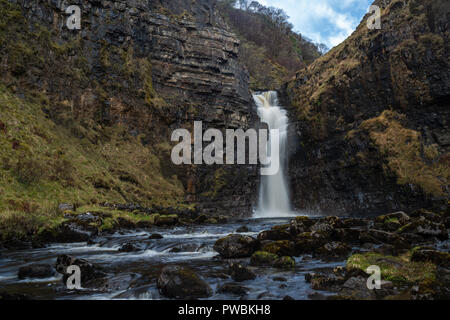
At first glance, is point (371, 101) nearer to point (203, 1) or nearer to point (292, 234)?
point (292, 234)

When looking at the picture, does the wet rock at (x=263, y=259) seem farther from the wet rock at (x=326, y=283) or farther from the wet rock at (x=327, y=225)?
the wet rock at (x=327, y=225)

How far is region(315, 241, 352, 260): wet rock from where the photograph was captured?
361 inches

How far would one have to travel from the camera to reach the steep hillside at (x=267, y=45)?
62688 millimetres

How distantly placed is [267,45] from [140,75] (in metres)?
50.0

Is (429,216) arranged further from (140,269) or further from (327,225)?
(140,269)

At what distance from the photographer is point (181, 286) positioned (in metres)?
6.16

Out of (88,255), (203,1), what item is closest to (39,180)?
(88,255)

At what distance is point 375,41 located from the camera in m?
32.0

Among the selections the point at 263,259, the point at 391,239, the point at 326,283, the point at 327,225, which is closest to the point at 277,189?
the point at 327,225

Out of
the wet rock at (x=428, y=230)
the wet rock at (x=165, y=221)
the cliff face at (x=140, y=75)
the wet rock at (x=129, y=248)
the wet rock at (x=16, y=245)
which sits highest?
the cliff face at (x=140, y=75)

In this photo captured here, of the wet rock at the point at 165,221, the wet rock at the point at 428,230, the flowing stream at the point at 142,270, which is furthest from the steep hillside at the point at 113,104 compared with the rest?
the wet rock at the point at 428,230

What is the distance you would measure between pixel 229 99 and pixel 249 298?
3440cm

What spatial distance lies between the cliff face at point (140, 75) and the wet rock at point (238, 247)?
1537 cm

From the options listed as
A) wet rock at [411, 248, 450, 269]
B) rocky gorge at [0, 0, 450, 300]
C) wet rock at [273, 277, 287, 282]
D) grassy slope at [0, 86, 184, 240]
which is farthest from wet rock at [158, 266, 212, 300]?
grassy slope at [0, 86, 184, 240]
